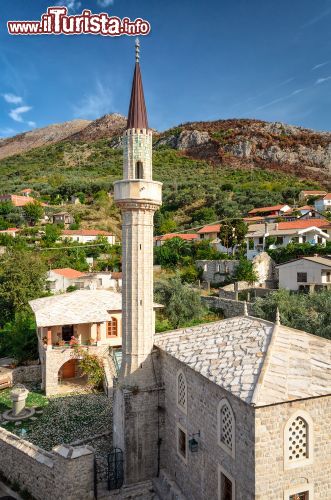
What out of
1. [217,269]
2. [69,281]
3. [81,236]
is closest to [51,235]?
[81,236]

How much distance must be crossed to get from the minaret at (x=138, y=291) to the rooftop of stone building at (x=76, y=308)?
822 centimetres

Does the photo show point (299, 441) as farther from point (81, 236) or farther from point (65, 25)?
point (81, 236)

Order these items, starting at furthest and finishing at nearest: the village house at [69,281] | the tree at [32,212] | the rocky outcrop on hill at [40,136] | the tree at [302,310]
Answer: the rocky outcrop on hill at [40,136] → the tree at [32,212] → the village house at [69,281] → the tree at [302,310]

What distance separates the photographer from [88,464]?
10453 mm

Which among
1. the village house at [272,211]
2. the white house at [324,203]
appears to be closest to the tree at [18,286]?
the village house at [272,211]

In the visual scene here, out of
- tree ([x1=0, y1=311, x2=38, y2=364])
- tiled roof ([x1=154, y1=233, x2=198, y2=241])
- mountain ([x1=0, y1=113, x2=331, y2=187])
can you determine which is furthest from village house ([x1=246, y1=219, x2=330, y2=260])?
mountain ([x1=0, y1=113, x2=331, y2=187])

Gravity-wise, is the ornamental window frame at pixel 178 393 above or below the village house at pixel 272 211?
below

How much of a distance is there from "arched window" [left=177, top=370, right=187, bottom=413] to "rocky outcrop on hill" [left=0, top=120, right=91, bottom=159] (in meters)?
158

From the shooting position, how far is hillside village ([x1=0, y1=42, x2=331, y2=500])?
25.2 feet

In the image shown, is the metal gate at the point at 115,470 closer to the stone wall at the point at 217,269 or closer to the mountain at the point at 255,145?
the stone wall at the point at 217,269

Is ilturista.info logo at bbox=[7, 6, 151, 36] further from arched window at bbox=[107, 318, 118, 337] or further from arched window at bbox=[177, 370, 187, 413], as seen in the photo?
arched window at bbox=[107, 318, 118, 337]

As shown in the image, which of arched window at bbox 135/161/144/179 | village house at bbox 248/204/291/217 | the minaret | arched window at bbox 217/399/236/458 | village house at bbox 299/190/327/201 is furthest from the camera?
village house at bbox 299/190/327/201

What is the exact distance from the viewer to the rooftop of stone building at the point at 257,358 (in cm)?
756

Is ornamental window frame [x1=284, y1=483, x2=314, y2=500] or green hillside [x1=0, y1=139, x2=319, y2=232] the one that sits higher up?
green hillside [x1=0, y1=139, x2=319, y2=232]
